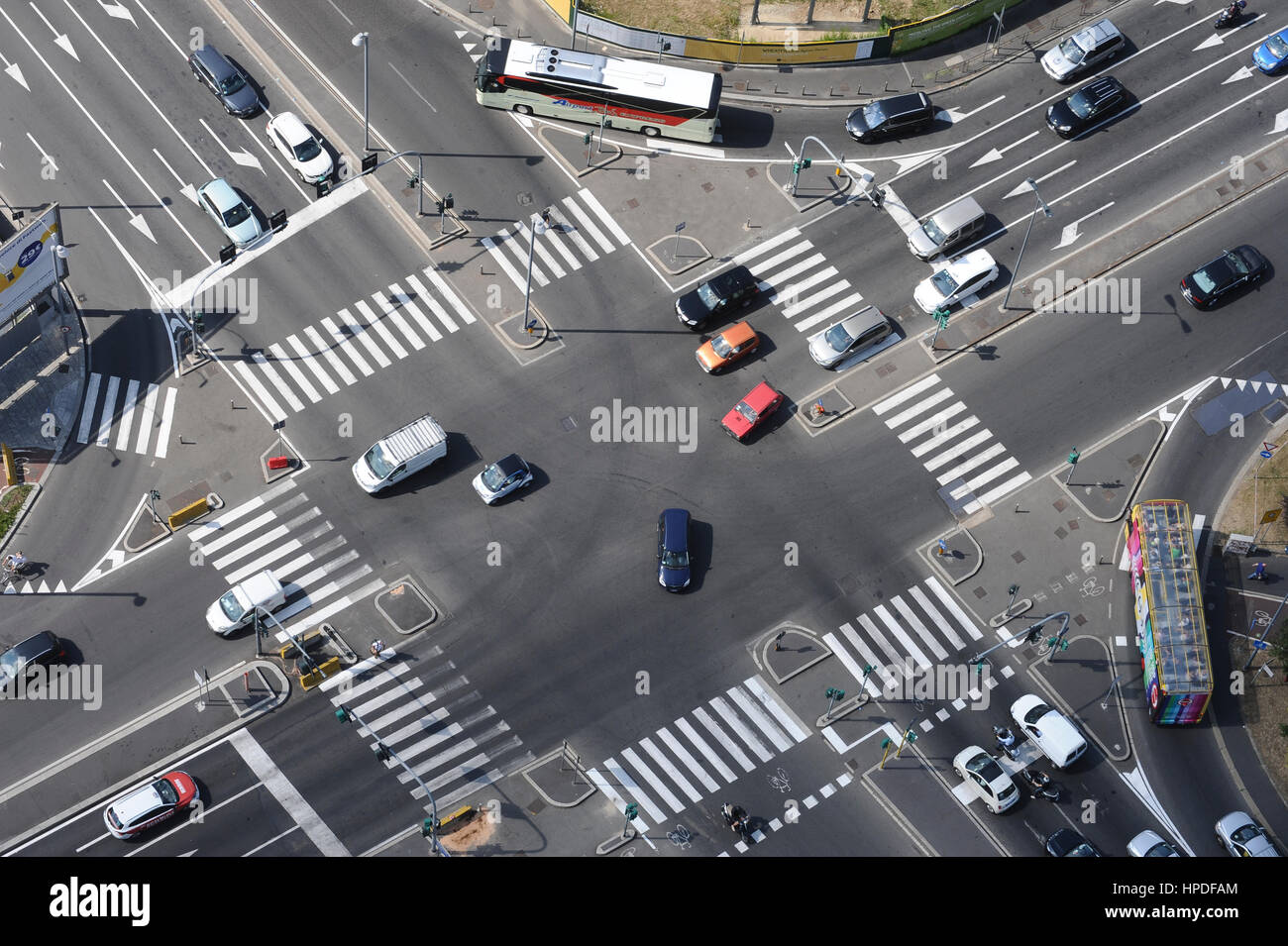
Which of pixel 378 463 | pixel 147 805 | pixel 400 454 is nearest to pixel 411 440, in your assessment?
pixel 400 454

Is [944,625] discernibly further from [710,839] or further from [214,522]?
[214,522]

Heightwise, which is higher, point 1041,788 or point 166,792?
point 166,792

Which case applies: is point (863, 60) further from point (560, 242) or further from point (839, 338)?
point (560, 242)

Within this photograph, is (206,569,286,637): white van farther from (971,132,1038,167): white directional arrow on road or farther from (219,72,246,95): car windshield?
(971,132,1038,167): white directional arrow on road

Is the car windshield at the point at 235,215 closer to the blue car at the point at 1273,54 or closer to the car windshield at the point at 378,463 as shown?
the car windshield at the point at 378,463

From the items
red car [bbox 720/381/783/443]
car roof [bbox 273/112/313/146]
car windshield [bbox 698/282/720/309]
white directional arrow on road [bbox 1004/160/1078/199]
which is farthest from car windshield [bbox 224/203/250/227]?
white directional arrow on road [bbox 1004/160/1078/199]

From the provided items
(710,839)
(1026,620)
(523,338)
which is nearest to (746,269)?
(523,338)
